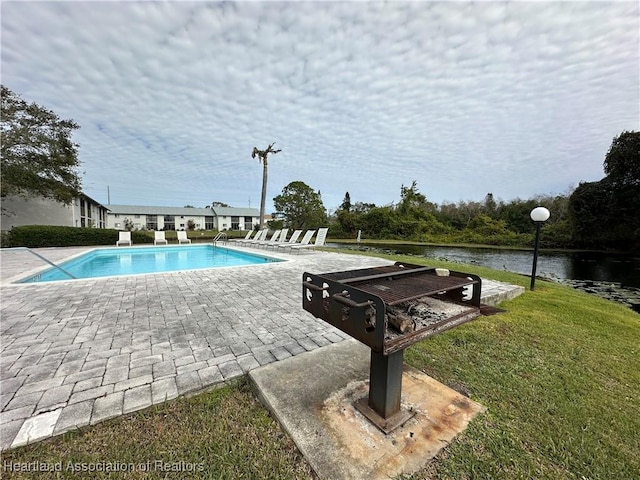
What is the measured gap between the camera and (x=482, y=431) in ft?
4.74

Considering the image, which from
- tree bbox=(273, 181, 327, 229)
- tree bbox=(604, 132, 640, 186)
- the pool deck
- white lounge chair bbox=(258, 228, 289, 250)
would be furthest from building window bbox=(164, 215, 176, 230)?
tree bbox=(604, 132, 640, 186)

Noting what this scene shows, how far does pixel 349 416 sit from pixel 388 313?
699 mm

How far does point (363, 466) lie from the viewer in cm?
120

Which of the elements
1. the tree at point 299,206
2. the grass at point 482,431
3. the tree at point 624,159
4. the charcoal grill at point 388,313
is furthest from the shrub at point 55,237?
the tree at point 624,159

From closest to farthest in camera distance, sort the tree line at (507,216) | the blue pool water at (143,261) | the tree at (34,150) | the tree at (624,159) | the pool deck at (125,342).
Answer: the pool deck at (125,342)
the blue pool water at (143,261)
the tree at (34,150)
the tree at (624,159)
the tree line at (507,216)

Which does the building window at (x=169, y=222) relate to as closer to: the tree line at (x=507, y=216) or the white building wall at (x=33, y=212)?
the tree line at (x=507, y=216)

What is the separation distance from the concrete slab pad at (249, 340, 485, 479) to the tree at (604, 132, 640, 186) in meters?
21.3

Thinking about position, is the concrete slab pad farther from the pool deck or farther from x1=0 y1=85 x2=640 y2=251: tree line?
x1=0 y1=85 x2=640 y2=251: tree line

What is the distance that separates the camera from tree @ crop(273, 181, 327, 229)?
2581 cm

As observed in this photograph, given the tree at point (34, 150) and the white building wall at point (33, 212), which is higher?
the tree at point (34, 150)

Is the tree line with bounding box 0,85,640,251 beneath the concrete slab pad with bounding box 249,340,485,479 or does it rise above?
above

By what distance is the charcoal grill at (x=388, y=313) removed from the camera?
1146mm

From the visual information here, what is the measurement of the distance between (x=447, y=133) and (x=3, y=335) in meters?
15.9

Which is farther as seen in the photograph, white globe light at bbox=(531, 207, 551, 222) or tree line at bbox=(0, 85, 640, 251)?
tree line at bbox=(0, 85, 640, 251)
